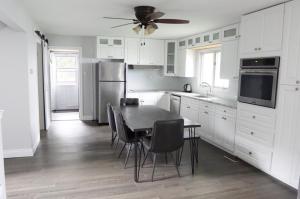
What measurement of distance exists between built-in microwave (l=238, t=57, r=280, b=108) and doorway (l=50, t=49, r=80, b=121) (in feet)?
18.7

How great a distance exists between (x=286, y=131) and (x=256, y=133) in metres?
0.49

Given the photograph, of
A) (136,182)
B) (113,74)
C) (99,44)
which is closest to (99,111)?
(113,74)

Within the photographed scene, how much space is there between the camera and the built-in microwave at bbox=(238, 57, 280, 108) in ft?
10.1

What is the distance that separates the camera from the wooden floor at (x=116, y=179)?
272cm

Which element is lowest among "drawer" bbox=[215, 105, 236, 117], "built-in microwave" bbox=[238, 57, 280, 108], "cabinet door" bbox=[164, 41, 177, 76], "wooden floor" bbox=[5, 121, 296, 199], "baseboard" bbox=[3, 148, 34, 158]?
"wooden floor" bbox=[5, 121, 296, 199]

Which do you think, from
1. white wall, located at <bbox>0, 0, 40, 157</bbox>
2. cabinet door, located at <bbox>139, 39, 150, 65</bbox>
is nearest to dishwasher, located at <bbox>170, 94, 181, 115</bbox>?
cabinet door, located at <bbox>139, 39, 150, 65</bbox>

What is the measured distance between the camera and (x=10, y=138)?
3691 mm

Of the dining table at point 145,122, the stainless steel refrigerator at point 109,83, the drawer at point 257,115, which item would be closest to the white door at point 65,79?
the stainless steel refrigerator at point 109,83

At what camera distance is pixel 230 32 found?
4293mm

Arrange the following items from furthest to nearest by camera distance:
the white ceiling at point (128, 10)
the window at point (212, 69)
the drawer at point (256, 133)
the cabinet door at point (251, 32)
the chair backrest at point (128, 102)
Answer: the window at point (212, 69) < the chair backrest at point (128, 102) < the cabinet door at point (251, 32) < the drawer at point (256, 133) < the white ceiling at point (128, 10)

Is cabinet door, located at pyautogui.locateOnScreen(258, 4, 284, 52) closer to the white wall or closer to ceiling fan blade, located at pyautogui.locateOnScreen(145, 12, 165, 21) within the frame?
ceiling fan blade, located at pyautogui.locateOnScreen(145, 12, 165, 21)

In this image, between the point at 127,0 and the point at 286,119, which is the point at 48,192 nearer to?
the point at 127,0

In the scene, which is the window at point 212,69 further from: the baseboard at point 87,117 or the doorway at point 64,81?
the doorway at point 64,81

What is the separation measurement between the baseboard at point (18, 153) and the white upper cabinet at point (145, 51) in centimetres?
339
